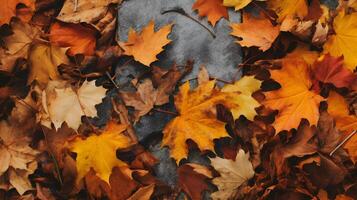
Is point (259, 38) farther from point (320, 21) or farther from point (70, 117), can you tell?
point (70, 117)

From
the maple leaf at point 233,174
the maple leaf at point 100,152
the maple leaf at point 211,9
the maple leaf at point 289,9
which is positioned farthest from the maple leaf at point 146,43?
the maple leaf at point 233,174

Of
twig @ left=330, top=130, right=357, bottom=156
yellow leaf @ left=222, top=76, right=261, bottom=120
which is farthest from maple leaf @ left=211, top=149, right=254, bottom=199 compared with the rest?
twig @ left=330, top=130, right=357, bottom=156

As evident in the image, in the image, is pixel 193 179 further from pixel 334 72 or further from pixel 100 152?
pixel 334 72

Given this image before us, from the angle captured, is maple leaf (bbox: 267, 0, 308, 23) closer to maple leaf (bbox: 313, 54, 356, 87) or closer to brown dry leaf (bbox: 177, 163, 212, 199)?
maple leaf (bbox: 313, 54, 356, 87)

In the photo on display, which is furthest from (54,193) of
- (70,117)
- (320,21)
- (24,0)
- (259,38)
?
(320,21)

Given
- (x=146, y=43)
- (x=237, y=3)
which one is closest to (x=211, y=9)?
(x=237, y=3)

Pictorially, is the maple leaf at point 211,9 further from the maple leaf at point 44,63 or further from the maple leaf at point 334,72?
the maple leaf at point 44,63
